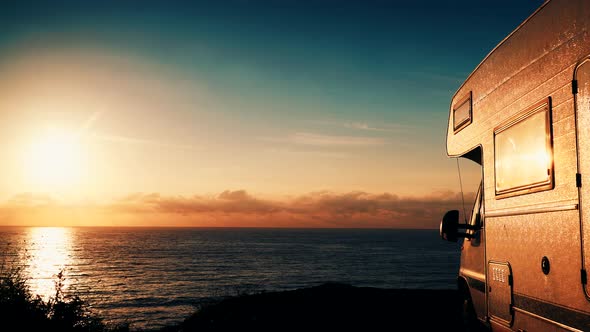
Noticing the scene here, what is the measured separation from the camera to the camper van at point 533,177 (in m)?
3.45

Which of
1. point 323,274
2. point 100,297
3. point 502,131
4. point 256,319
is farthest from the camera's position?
point 323,274

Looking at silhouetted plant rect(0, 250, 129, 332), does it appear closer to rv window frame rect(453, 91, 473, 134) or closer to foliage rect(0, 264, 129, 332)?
foliage rect(0, 264, 129, 332)

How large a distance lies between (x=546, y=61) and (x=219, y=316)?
10448 mm

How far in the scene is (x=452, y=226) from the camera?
5816mm

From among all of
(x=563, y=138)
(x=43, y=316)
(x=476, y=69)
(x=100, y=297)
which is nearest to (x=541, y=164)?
(x=563, y=138)

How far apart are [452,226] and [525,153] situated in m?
1.78

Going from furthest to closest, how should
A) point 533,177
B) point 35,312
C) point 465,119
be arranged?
1. point 35,312
2. point 465,119
3. point 533,177

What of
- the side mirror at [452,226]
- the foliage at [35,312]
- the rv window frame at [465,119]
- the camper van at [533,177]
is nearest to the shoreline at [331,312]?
the foliage at [35,312]

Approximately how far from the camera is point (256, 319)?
37.0 feet

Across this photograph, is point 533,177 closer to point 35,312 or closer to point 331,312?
point 331,312

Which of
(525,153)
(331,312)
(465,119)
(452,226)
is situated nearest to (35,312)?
(331,312)

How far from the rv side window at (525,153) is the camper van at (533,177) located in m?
0.01

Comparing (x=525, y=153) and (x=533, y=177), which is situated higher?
(x=525, y=153)

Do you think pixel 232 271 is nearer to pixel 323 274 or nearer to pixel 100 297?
pixel 323 274
